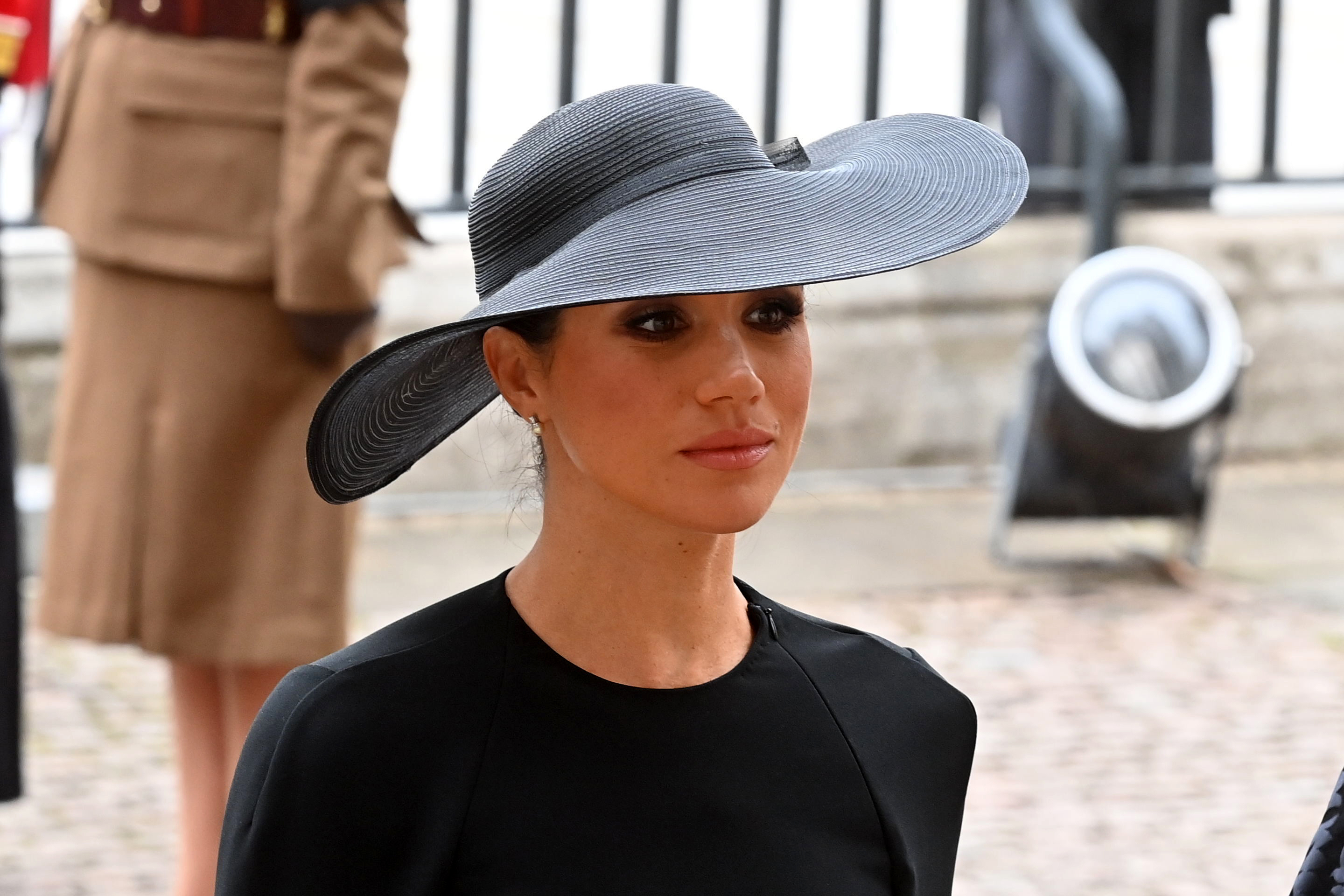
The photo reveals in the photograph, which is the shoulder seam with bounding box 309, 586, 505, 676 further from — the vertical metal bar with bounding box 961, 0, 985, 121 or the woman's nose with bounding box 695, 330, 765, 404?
the vertical metal bar with bounding box 961, 0, 985, 121

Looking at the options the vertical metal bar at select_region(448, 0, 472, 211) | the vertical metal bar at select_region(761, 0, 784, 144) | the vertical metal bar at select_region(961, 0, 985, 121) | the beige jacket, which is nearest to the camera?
the beige jacket

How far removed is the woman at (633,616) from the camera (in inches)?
66.6

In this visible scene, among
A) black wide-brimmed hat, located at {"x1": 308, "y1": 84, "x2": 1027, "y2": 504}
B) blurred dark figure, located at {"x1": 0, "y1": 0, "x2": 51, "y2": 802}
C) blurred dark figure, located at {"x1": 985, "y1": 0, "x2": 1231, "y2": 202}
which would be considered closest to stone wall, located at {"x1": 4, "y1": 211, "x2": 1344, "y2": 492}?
blurred dark figure, located at {"x1": 985, "y1": 0, "x2": 1231, "y2": 202}

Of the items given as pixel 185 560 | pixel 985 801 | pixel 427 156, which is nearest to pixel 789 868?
pixel 185 560

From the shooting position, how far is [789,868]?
175 cm

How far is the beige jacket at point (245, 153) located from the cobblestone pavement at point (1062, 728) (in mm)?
1292

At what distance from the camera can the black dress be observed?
169cm

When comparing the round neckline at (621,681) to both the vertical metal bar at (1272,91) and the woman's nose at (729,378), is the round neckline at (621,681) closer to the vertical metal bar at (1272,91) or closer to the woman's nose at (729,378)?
the woman's nose at (729,378)

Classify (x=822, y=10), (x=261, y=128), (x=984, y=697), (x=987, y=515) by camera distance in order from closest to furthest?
(x=261, y=128), (x=984, y=697), (x=987, y=515), (x=822, y=10)

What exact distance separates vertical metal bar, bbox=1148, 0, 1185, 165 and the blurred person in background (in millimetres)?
4888

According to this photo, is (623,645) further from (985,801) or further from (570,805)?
(985,801)

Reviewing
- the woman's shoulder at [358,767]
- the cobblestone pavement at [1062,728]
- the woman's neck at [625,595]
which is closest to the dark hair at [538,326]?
the woman's neck at [625,595]

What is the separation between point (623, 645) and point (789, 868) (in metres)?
0.23

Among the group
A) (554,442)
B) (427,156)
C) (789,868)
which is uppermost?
(554,442)
